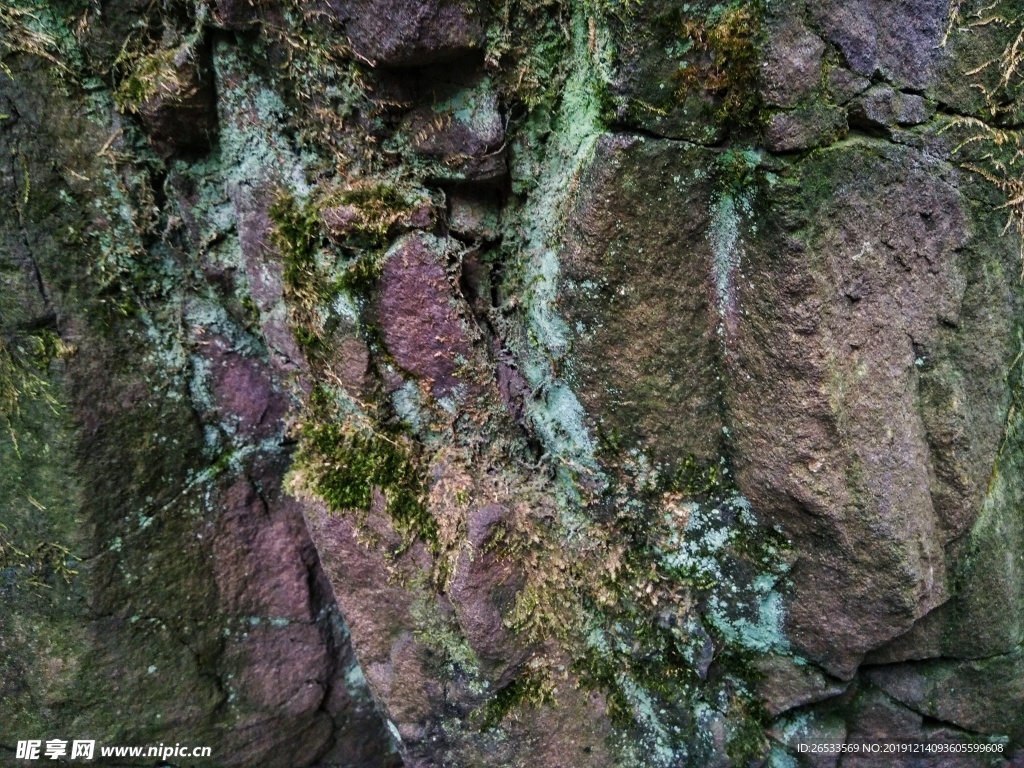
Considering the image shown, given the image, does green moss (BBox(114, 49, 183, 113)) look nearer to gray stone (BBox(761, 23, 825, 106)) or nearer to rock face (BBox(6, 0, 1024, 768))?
rock face (BBox(6, 0, 1024, 768))

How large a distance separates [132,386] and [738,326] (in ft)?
4.27

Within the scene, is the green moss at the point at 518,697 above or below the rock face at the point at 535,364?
below

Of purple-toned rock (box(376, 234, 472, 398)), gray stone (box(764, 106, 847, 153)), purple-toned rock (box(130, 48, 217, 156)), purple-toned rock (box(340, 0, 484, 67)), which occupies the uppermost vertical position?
purple-toned rock (box(340, 0, 484, 67))

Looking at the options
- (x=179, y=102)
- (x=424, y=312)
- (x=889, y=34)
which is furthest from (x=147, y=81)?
(x=889, y=34)

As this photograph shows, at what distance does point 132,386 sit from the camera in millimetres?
1397

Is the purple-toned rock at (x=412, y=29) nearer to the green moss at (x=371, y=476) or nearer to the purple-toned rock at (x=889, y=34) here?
the purple-toned rock at (x=889, y=34)

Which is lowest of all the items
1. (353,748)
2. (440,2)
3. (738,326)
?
(353,748)

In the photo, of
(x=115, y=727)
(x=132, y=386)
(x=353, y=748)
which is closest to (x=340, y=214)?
(x=132, y=386)

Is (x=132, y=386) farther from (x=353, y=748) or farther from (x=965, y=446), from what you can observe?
(x=965, y=446)

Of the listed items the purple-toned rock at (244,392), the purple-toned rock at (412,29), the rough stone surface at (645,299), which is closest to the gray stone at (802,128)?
the rough stone surface at (645,299)

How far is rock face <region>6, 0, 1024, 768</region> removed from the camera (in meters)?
1.04

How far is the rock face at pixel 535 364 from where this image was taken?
1.04 meters

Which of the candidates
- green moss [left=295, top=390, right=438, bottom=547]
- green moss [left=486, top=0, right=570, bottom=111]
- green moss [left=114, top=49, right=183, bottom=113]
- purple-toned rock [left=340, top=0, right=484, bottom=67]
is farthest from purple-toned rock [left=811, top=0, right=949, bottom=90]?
green moss [left=114, top=49, right=183, bottom=113]

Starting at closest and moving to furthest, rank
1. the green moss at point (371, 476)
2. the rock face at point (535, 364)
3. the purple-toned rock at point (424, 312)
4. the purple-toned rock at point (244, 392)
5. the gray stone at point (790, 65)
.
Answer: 1. the gray stone at point (790, 65)
2. the rock face at point (535, 364)
3. the purple-toned rock at point (424, 312)
4. the green moss at point (371, 476)
5. the purple-toned rock at point (244, 392)
